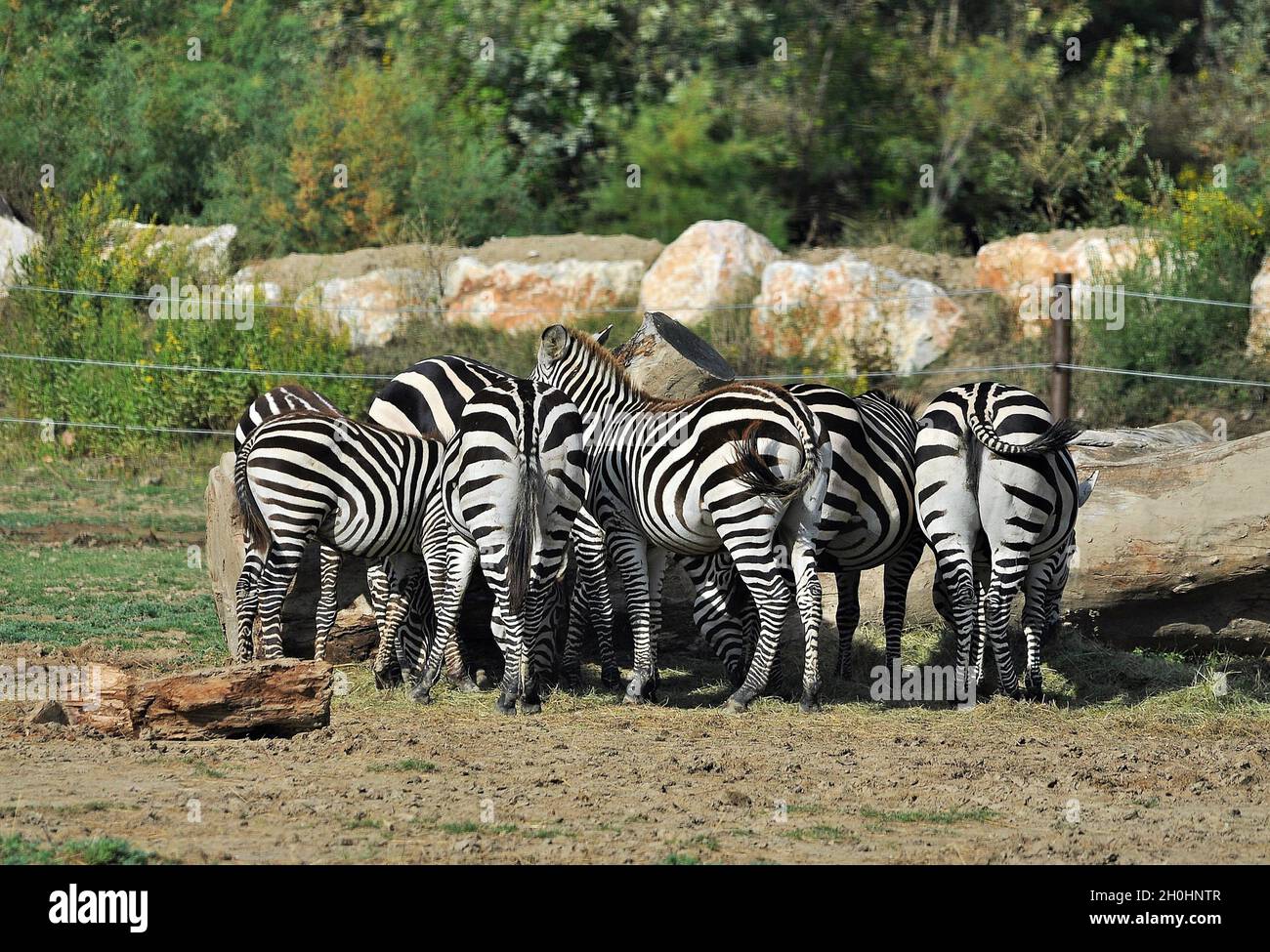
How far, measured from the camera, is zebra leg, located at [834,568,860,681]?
10.1 meters

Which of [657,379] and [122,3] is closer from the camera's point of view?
[657,379]

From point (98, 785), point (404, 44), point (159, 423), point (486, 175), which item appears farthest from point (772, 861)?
point (404, 44)

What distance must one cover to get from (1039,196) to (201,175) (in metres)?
10.8

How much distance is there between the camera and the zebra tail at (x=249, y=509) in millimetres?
9328

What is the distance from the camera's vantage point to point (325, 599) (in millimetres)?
9898

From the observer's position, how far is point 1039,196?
21703mm

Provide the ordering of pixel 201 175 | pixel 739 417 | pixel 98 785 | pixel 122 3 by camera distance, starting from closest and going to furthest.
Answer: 1. pixel 98 785
2. pixel 739 417
3. pixel 201 175
4. pixel 122 3

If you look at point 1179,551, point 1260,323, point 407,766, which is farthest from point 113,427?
point 1260,323

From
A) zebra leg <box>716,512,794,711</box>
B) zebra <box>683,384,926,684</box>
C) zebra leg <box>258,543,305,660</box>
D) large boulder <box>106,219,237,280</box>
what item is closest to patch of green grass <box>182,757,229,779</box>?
zebra leg <box>258,543,305,660</box>

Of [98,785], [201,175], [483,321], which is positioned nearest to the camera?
[98,785]

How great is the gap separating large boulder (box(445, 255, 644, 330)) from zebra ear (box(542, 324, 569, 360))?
7.32m

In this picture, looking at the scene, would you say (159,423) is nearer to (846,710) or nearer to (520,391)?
(520,391)

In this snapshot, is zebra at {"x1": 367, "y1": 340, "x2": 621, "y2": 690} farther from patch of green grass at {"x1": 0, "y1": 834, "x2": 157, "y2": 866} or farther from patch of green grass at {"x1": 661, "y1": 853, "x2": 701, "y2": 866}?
patch of green grass at {"x1": 0, "y1": 834, "x2": 157, "y2": 866}

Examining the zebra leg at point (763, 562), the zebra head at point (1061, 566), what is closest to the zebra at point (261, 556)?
the zebra leg at point (763, 562)
